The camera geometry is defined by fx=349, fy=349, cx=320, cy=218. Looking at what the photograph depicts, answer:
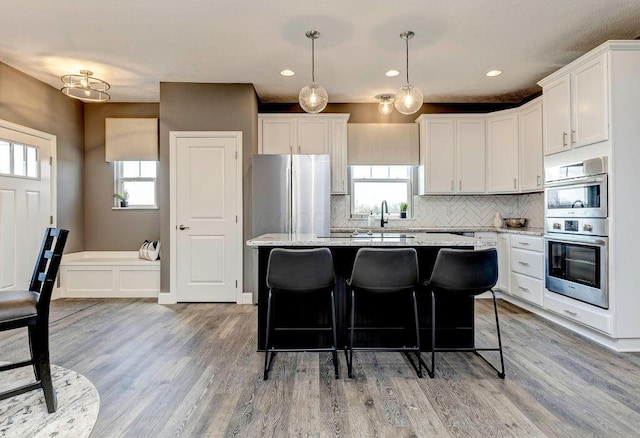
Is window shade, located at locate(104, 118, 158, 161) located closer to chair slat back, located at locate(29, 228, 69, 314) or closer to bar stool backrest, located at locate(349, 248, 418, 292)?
chair slat back, located at locate(29, 228, 69, 314)

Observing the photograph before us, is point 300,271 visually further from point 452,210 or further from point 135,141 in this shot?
point 135,141

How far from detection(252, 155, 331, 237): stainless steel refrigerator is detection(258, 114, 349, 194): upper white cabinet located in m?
0.56

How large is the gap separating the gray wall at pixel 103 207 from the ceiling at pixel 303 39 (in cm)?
82

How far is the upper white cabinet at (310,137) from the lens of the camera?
491cm

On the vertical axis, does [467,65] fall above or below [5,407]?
above

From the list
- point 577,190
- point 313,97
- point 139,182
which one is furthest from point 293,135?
point 577,190

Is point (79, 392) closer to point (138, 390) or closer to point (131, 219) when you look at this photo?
point (138, 390)

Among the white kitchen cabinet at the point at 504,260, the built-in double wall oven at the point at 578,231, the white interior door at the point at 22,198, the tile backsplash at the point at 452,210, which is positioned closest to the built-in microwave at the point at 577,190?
the built-in double wall oven at the point at 578,231

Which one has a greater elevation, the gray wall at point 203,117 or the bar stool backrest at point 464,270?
the gray wall at point 203,117

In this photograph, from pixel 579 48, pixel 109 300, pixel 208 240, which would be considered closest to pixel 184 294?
pixel 208 240

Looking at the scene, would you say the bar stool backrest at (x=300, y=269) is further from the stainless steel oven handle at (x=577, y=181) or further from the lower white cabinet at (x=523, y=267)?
the lower white cabinet at (x=523, y=267)

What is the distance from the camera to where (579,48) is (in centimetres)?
354

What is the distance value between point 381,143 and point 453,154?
1029mm

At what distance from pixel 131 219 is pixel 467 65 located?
497 centimetres
